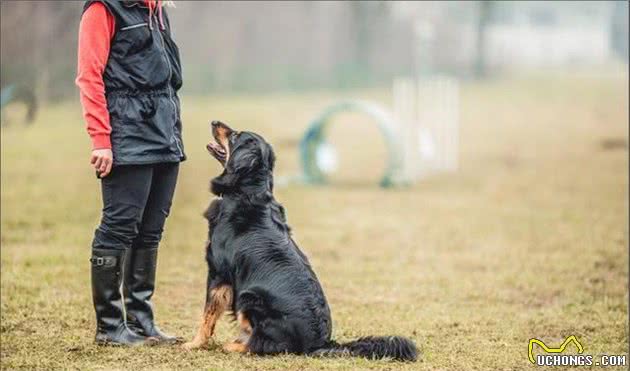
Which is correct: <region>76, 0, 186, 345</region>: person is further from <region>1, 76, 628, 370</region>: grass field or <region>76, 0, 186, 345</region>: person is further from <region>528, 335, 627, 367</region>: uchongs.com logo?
<region>528, 335, 627, 367</region>: uchongs.com logo

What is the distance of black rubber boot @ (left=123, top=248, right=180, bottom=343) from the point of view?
4.56 meters

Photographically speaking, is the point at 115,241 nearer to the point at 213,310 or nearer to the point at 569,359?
the point at 213,310

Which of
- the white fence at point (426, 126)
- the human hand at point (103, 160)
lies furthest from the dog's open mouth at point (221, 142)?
the white fence at point (426, 126)

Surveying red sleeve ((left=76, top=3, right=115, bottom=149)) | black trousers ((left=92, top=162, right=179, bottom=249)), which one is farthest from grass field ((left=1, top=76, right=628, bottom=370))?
red sleeve ((left=76, top=3, right=115, bottom=149))

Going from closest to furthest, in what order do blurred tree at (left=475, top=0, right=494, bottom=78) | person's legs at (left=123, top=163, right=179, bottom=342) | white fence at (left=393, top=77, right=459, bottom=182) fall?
1. person's legs at (left=123, top=163, right=179, bottom=342)
2. white fence at (left=393, top=77, right=459, bottom=182)
3. blurred tree at (left=475, top=0, right=494, bottom=78)

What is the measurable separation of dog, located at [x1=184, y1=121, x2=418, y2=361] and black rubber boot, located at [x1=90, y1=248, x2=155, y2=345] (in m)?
0.28

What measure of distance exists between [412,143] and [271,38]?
4343 mm

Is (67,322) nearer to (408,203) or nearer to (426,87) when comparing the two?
(408,203)

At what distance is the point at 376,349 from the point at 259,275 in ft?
1.86

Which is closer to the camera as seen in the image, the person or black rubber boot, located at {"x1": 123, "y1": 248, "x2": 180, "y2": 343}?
the person

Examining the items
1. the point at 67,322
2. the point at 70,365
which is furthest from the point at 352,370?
the point at 67,322

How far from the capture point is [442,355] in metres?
4.54

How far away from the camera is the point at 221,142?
14.6 ft

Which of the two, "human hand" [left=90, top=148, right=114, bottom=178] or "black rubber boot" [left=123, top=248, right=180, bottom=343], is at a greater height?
"human hand" [left=90, top=148, right=114, bottom=178]
